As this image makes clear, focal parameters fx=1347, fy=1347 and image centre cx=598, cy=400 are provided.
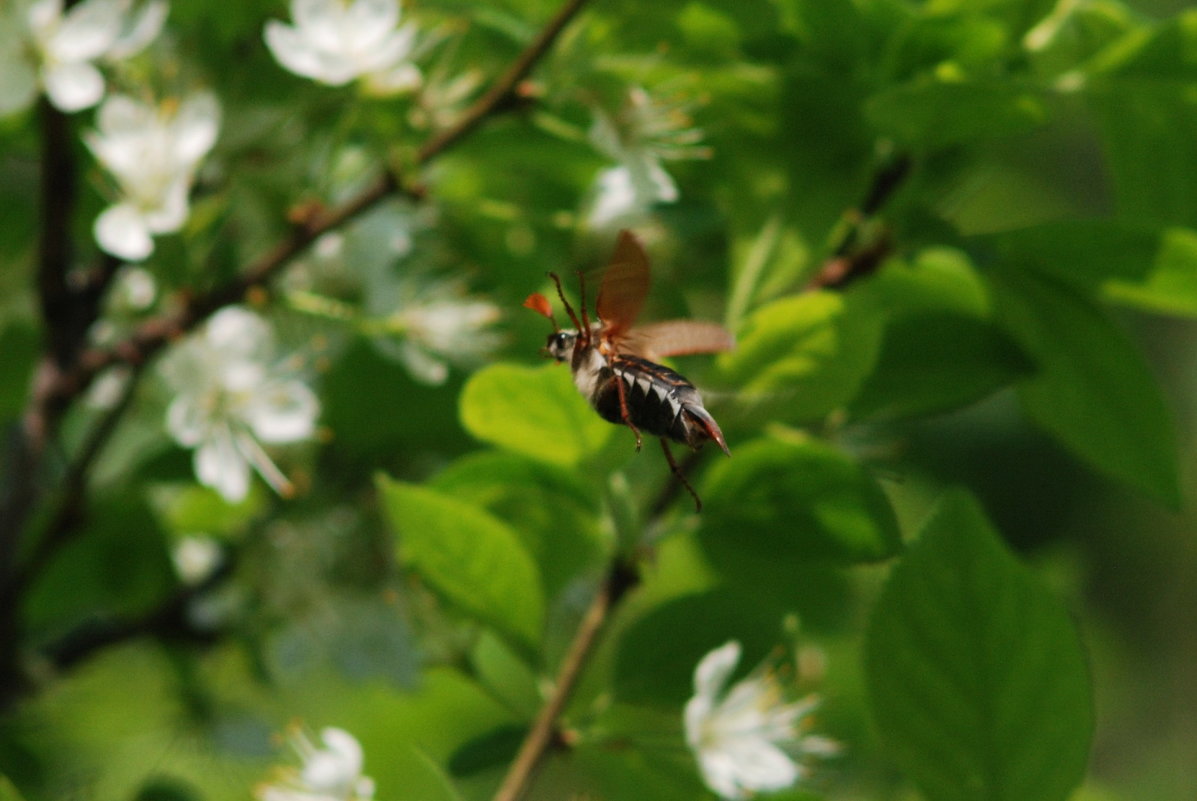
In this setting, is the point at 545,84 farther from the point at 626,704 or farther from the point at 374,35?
the point at 626,704

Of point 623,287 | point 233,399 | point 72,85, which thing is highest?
point 72,85

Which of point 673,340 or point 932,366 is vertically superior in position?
point 673,340

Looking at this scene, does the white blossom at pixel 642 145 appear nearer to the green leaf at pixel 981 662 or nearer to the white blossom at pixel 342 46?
the white blossom at pixel 342 46

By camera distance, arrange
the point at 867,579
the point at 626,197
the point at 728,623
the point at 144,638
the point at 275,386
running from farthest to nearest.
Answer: the point at 867,579
the point at 144,638
the point at 275,386
the point at 626,197
the point at 728,623

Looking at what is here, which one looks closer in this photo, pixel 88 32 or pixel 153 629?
pixel 88 32

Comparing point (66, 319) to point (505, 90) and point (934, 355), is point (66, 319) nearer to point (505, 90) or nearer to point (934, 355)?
point (505, 90)

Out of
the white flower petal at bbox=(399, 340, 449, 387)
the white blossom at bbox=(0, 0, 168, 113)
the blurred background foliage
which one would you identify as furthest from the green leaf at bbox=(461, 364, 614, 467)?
the white blossom at bbox=(0, 0, 168, 113)

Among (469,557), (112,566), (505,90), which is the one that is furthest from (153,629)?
(505,90)

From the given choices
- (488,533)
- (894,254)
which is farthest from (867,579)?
(488,533)

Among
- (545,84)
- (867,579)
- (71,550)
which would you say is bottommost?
(867,579)
